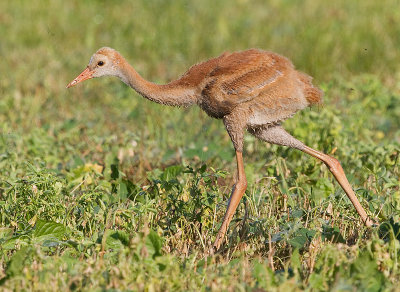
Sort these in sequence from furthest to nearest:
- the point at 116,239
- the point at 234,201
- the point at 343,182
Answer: the point at 343,182, the point at 234,201, the point at 116,239

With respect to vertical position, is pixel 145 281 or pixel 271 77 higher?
pixel 271 77

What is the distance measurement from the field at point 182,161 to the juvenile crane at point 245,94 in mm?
244

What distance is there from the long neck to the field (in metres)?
0.46

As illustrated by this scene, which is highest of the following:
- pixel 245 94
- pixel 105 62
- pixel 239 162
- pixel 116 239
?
pixel 105 62

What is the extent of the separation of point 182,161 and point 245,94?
3.91 feet

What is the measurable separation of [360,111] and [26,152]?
2759 mm

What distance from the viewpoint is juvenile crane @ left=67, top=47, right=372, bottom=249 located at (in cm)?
427

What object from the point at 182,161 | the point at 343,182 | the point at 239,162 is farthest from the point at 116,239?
the point at 182,161

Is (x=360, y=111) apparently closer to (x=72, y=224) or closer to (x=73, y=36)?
(x=72, y=224)

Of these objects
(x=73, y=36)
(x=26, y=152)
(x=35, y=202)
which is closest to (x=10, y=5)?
(x=73, y=36)

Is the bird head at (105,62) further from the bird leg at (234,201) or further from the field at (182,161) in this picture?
the bird leg at (234,201)

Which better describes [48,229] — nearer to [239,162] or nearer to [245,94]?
[239,162]

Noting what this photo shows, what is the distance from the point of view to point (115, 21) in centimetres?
884

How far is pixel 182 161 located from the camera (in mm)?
5316
